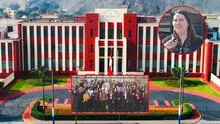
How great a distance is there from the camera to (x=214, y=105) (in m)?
80.6

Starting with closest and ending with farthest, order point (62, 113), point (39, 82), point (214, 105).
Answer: point (62, 113), point (214, 105), point (39, 82)

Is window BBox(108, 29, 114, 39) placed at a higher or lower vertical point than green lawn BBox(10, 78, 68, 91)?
higher

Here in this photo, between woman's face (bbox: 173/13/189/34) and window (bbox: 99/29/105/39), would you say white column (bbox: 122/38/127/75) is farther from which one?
woman's face (bbox: 173/13/189/34)

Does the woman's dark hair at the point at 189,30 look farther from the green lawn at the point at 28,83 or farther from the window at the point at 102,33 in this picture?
the green lawn at the point at 28,83

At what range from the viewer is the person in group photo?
89.9m

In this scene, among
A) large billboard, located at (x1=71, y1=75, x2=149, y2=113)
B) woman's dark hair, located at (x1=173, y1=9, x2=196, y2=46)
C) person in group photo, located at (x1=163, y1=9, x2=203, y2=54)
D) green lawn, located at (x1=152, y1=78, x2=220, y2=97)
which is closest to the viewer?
large billboard, located at (x1=71, y1=75, x2=149, y2=113)

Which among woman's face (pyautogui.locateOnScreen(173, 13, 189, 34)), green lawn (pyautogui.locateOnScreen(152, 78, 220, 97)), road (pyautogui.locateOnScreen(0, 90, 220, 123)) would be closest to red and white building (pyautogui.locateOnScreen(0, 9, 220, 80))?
green lawn (pyautogui.locateOnScreen(152, 78, 220, 97))

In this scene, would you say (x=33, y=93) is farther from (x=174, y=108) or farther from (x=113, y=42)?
(x=174, y=108)

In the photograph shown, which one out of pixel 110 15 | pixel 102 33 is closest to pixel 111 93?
pixel 102 33

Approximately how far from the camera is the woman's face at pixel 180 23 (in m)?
89.6

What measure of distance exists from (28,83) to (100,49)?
20.0 metres

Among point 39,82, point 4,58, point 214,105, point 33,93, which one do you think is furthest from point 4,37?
point 214,105

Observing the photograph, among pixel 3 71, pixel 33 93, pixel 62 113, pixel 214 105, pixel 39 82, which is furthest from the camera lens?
pixel 3 71

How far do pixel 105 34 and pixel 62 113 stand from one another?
37919 mm
